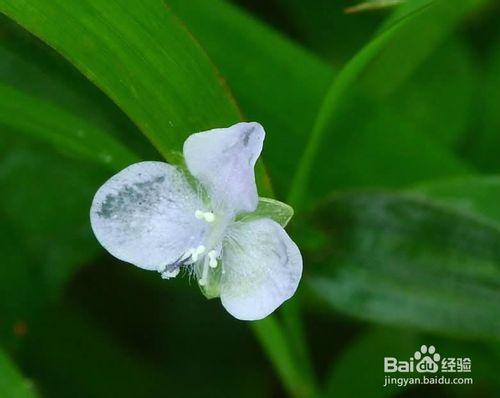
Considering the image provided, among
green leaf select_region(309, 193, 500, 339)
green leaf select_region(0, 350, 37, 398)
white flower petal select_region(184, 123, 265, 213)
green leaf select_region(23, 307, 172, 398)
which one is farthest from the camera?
green leaf select_region(23, 307, 172, 398)

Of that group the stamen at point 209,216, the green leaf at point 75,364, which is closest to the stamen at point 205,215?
the stamen at point 209,216

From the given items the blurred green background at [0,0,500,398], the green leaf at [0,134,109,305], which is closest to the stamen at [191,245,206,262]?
the blurred green background at [0,0,500,398]

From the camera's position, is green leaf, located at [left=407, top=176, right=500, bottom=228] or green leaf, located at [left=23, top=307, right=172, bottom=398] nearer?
green leaf, located at [left=407, top=176, right=500, bottom=228]

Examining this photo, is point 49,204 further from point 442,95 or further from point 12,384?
point 442,95

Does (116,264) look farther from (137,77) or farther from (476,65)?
(476,65)

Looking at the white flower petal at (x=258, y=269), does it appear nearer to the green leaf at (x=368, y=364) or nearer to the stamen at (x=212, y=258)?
the stamen at (x=212, y=258)

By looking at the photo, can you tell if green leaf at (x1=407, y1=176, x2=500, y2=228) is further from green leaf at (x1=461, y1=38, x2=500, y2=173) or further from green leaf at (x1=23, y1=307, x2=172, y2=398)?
green leaf at (x1=23, y1=307, x2=172, y2=398)

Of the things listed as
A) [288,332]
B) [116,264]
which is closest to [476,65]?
[288,332]

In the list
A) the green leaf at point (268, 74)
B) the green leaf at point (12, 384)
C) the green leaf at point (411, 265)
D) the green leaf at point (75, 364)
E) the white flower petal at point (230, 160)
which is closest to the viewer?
the white flower petal at point (230, 160)
